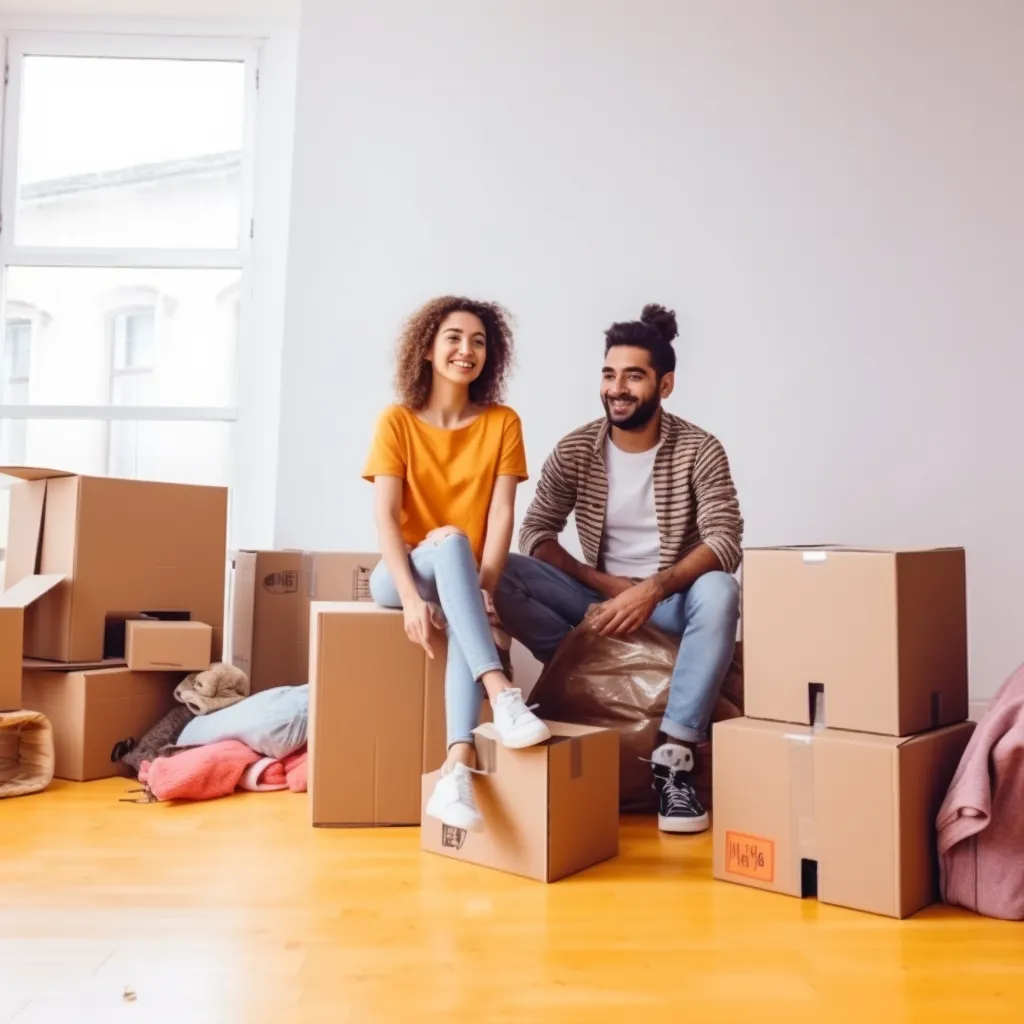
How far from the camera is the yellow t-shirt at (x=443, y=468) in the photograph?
1938 millimetres

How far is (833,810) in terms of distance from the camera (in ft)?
4.59

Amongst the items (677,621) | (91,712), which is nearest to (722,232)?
(677,621)

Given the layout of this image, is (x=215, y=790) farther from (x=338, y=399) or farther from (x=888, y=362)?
(x=888, y=362)

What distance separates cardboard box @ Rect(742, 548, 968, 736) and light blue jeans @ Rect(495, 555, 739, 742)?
327 mm

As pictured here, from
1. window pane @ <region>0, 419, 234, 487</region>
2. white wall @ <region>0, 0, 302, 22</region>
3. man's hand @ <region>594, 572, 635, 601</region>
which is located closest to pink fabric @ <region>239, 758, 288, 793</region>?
man's hand @ <region>594, 572, 635, 601</region>

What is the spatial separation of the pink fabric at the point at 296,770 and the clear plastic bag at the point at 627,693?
20.5 inches

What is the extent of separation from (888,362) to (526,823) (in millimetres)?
1845

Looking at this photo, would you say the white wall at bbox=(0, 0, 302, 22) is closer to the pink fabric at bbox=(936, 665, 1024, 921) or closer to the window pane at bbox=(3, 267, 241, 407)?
the window pane at bbox=(3, 267, 241, 407)

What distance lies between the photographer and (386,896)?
4.57 ft

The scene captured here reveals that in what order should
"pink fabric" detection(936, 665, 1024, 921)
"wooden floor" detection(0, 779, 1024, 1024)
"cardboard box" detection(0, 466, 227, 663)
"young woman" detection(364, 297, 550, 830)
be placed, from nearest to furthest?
1. "wooden floor" detection(0, 779, 1024, 1024)
2. "pink fabric" detection(936, 665, 1024, 921)
3. "young woman" detection(364, 297, 550, 830)
4. "cardboard box" detection(0, 466, 227, 663)

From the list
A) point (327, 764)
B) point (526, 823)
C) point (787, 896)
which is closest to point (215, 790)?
point (327, 764)

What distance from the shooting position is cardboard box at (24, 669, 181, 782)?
2100 mm

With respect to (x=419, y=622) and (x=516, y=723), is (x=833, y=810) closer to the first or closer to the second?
(x=516, y=723)

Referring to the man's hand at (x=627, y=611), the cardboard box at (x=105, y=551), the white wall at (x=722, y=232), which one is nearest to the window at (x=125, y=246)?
the white wall at (x=722, y=232)
